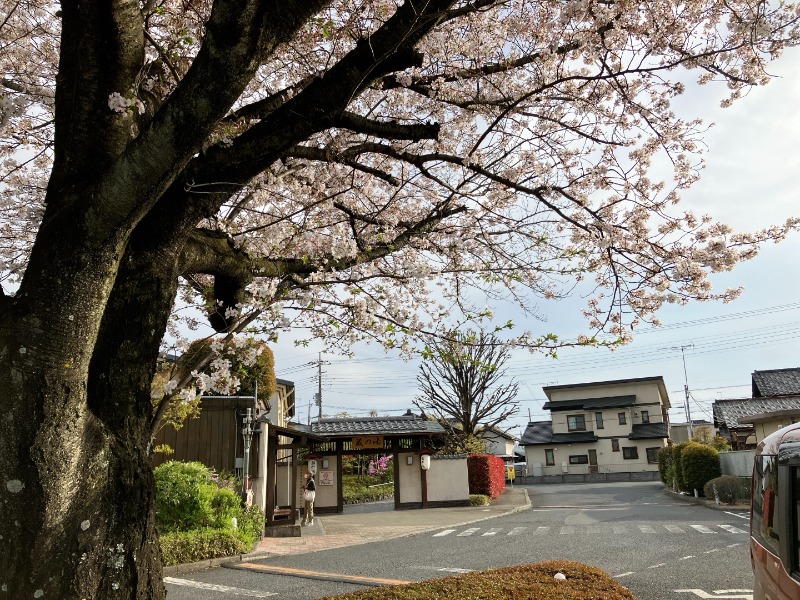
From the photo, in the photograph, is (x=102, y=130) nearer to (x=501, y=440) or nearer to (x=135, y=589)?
(x=135, y=589)

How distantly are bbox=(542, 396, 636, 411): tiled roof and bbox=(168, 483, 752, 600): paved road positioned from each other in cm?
2732

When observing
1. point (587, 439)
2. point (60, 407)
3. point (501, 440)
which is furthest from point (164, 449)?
point (501, 440)

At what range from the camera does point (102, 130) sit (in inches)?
124

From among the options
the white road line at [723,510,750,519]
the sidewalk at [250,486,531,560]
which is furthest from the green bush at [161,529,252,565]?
the white road line at [723,510,750,519]

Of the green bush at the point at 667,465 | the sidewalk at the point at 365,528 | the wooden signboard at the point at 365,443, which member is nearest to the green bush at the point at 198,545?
the sidewalk at the point at 365,528

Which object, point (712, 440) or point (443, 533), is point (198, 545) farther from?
point (712, 440)

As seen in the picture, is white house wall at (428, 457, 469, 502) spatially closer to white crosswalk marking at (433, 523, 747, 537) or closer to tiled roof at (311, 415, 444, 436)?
tiled roof at (311, 415, 444, 436)

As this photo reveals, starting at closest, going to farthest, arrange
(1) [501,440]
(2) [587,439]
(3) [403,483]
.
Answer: (3) [403,483] < (2) [587,439] < (1) [501,440]

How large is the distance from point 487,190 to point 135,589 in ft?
15.2

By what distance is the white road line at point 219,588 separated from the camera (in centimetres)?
720

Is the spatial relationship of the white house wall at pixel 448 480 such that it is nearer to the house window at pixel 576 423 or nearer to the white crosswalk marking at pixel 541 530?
the white crosswalk marking at pixel 541 530

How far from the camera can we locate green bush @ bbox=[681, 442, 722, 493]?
66.1 feet

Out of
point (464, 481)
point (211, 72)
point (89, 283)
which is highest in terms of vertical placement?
point (211, 72)

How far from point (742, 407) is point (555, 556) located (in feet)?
71.4
